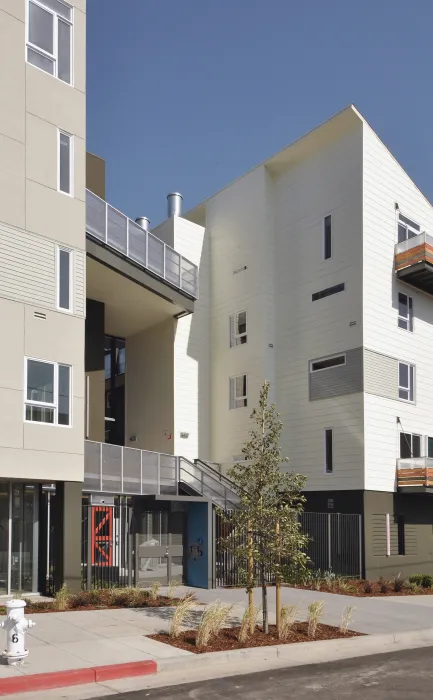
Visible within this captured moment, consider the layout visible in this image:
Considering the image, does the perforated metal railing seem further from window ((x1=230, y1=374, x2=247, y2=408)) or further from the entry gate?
window ((x1=230, y1=374, x2=247, y2=408))

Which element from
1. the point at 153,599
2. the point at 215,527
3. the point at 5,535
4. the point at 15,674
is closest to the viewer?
the point at 15,674

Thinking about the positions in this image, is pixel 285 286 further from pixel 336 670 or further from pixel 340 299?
pixel 336 670

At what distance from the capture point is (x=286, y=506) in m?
14.0

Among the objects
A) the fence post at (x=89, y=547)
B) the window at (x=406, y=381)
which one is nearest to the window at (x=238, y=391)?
the window at (x=406, y=381)

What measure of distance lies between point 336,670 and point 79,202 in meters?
12.9

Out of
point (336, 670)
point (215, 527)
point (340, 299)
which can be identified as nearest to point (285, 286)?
point (340, 299)

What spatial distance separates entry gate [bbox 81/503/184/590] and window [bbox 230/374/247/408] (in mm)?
9665

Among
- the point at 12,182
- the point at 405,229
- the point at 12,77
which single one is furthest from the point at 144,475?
the point at 405,229

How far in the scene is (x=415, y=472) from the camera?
2708cm

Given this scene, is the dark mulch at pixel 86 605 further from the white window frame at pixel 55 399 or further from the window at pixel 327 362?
the window at pixel 327 362

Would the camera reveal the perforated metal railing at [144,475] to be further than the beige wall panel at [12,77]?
Yes

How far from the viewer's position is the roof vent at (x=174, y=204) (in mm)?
34375

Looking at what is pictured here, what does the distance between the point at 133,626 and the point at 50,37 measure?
564 inches

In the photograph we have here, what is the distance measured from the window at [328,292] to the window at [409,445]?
5.63 metres
